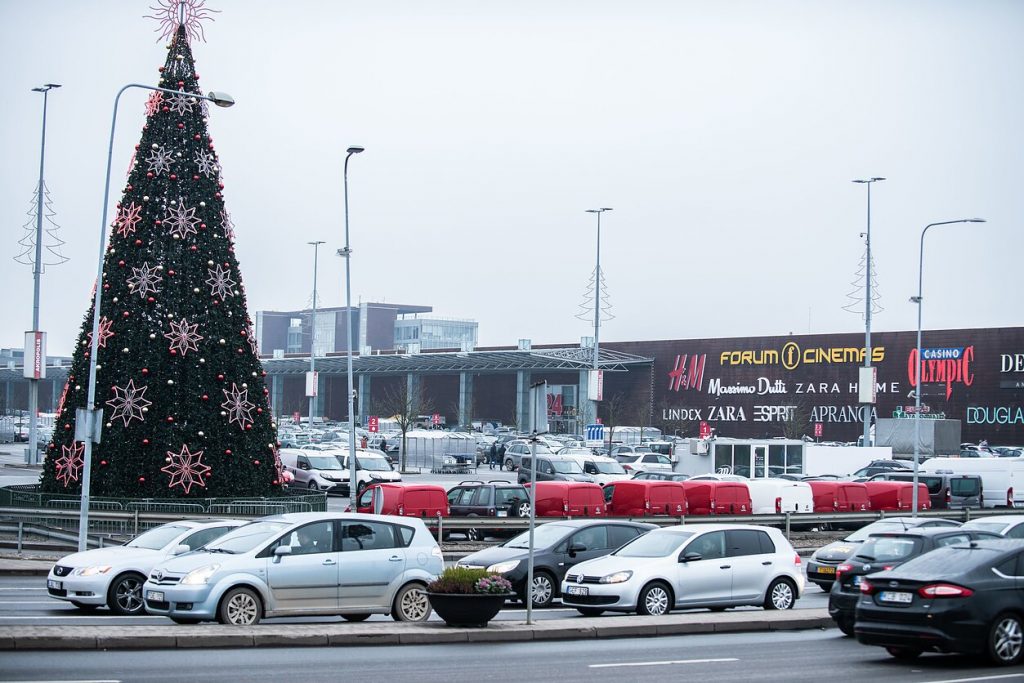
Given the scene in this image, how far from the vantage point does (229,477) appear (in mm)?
33406

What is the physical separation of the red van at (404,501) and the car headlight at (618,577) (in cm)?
1377

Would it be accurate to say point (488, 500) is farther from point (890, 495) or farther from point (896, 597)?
point (896, 597)

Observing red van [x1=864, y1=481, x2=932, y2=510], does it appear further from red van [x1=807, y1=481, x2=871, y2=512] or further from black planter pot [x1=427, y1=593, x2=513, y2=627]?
black planter pot [x1=427, y1=593, x2=513, y2=627]

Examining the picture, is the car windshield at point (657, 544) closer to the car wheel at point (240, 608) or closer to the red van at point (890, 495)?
the car wheel at point (240, 608)

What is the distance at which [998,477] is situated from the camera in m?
47.8

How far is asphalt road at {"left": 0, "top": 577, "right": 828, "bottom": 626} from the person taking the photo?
60.4 feet

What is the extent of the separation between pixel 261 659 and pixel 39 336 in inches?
1804

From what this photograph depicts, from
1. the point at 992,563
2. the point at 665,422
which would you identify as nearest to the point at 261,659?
the point at 992,563

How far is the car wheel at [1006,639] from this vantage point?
15.2m

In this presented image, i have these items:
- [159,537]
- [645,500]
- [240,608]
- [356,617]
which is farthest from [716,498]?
[240,608]

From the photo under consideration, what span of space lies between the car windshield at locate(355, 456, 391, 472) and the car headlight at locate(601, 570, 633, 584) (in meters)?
33.1

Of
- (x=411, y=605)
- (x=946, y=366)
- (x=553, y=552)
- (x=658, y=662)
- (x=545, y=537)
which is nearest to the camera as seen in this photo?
(x=658, y=662)

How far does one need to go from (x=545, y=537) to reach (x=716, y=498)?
54.7 feet

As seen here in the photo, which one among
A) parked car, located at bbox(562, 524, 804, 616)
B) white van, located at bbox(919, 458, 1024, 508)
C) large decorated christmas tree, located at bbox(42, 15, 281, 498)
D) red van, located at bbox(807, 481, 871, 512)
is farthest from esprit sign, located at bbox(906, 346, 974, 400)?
parked car, located at bbox(562, 524, 804, 616)
